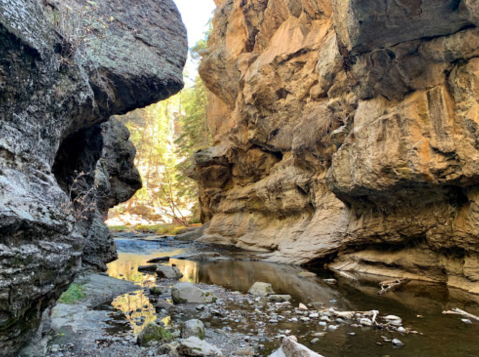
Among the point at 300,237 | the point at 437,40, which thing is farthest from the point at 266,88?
the point at 437,40

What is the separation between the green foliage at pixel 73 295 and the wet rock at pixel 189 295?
6.93ft

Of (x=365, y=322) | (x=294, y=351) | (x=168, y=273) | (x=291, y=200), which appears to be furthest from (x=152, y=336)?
(x=291, y=200)

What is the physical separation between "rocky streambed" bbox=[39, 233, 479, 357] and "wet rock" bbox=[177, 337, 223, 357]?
1 cm

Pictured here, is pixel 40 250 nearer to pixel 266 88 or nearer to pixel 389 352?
pixel 389 352

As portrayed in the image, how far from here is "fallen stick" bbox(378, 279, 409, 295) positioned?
9.19 metres

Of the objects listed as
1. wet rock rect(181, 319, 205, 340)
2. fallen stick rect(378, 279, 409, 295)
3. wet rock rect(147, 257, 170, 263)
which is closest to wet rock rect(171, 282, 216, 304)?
wet rock rect(181, 319, 205, 340)

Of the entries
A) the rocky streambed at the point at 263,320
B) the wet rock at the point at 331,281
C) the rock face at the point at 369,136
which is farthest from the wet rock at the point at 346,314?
the rock face at the point at 369,136

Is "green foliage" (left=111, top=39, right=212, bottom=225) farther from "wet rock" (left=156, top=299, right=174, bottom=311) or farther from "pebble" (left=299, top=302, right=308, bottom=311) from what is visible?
"pebble" (left=299, top=302, right=308, bottom=311)

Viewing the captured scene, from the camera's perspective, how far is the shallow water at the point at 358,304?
17.2 feet

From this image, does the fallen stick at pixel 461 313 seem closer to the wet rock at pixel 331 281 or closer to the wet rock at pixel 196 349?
the wet rock at pixel 331 281

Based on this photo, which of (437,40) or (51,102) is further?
(437,40)

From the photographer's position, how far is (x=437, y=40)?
8.62 meters

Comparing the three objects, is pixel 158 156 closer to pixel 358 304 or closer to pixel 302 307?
pixel 302 307

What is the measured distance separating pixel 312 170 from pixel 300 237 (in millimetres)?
4238
